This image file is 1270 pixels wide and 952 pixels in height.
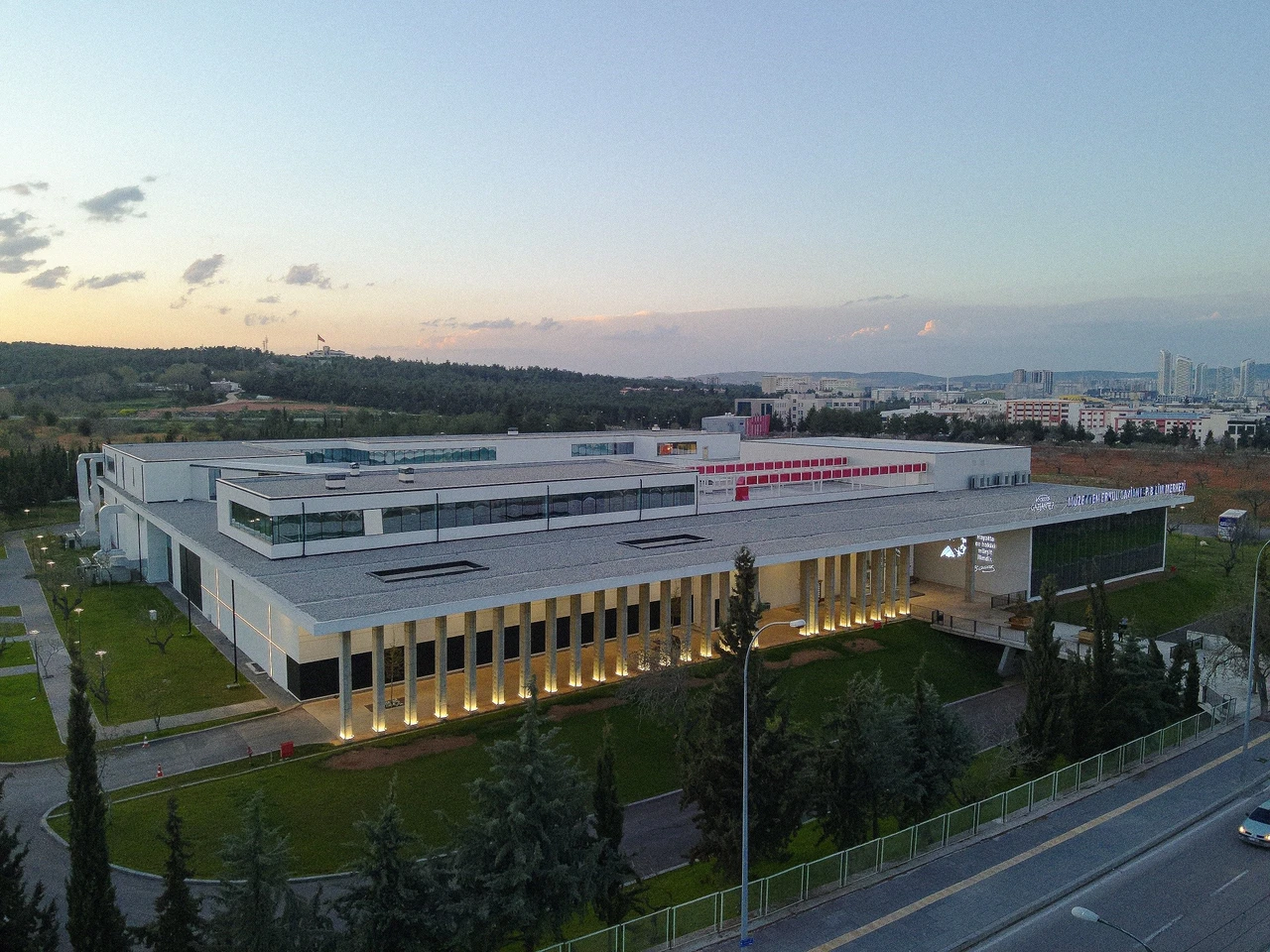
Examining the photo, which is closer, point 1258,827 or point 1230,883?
point 1230,883

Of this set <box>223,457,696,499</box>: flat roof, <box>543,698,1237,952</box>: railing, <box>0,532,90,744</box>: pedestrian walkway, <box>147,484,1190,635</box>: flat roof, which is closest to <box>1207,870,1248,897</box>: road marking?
<box>543,698,1237,952</box>: railing

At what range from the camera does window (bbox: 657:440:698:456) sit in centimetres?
7194

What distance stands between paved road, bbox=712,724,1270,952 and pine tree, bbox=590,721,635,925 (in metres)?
2.49

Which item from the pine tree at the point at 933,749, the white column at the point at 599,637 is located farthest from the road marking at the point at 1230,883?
the white column at the point at 599,637

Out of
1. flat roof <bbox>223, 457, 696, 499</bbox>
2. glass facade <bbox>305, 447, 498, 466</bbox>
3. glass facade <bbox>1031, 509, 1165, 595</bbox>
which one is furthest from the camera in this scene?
glass facade <bbox>305, 447, 498, 466</bbox>

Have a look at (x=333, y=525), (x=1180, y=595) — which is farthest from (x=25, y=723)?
(x=1180, y=595)

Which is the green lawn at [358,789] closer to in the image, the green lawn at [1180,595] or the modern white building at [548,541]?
the modern white building at [548,541]

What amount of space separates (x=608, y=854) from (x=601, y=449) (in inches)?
2119

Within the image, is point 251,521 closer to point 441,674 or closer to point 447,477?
point 447,477

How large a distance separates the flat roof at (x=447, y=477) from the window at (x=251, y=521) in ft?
3.44

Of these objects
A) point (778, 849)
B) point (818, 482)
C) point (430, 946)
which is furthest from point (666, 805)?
point (818, 482)

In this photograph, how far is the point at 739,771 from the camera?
21.6 meters

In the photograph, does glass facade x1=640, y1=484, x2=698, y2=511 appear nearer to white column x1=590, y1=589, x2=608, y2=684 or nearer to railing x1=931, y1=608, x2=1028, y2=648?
white column x1=590, y1=589, x2=608, y2=684

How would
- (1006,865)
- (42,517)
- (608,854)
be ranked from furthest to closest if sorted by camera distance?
(42,517)
(1006,865)
(608,854)
